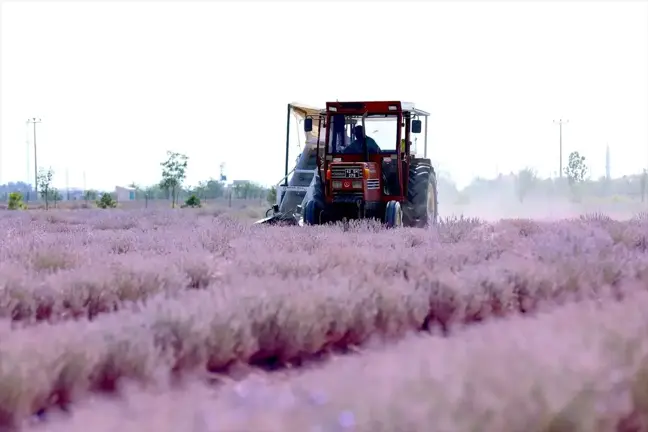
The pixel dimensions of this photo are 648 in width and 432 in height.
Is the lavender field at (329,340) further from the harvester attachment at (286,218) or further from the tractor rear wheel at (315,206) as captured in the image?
the harvester attachment at (286,218)

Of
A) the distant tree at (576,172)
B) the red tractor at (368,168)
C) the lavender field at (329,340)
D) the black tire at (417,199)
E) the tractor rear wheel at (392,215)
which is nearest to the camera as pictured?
the lavender field at (329,340)

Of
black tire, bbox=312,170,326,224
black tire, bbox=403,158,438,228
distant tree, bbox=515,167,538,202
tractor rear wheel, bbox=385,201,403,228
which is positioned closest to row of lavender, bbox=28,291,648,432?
tractor rear wheel, bbox=385,201,403,228

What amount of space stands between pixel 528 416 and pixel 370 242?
7484 mm

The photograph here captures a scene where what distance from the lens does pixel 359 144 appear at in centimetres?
1703

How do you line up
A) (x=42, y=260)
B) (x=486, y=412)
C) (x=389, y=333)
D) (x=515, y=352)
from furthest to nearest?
(x=42, y=260) → (x=389, y=333) → (x=515, y=352) → (x=486, y=412)

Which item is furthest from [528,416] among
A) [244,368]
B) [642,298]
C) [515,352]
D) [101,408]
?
[642,298]

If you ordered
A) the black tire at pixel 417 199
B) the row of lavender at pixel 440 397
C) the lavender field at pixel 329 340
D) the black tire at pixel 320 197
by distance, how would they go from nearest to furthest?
the row of lavender at pixel 440 397 → the lavender field at pixel 329 340 → the black tire at pixel 417 199 → the black tire at pixel 320 197

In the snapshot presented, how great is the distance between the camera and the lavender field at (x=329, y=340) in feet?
10.2

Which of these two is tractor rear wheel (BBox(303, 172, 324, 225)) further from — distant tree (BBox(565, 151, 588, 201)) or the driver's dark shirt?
distant tree (BBox(565, 151, 588, 201))

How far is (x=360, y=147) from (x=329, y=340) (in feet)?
38.2

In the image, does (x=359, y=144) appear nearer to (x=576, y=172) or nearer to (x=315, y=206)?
(x=315, y=206)

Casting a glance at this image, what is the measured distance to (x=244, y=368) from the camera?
504 cm

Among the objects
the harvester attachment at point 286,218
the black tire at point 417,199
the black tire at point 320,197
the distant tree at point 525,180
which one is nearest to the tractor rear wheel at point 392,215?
the black tire at point 417,199

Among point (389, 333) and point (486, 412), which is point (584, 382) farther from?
point (389, 333)
